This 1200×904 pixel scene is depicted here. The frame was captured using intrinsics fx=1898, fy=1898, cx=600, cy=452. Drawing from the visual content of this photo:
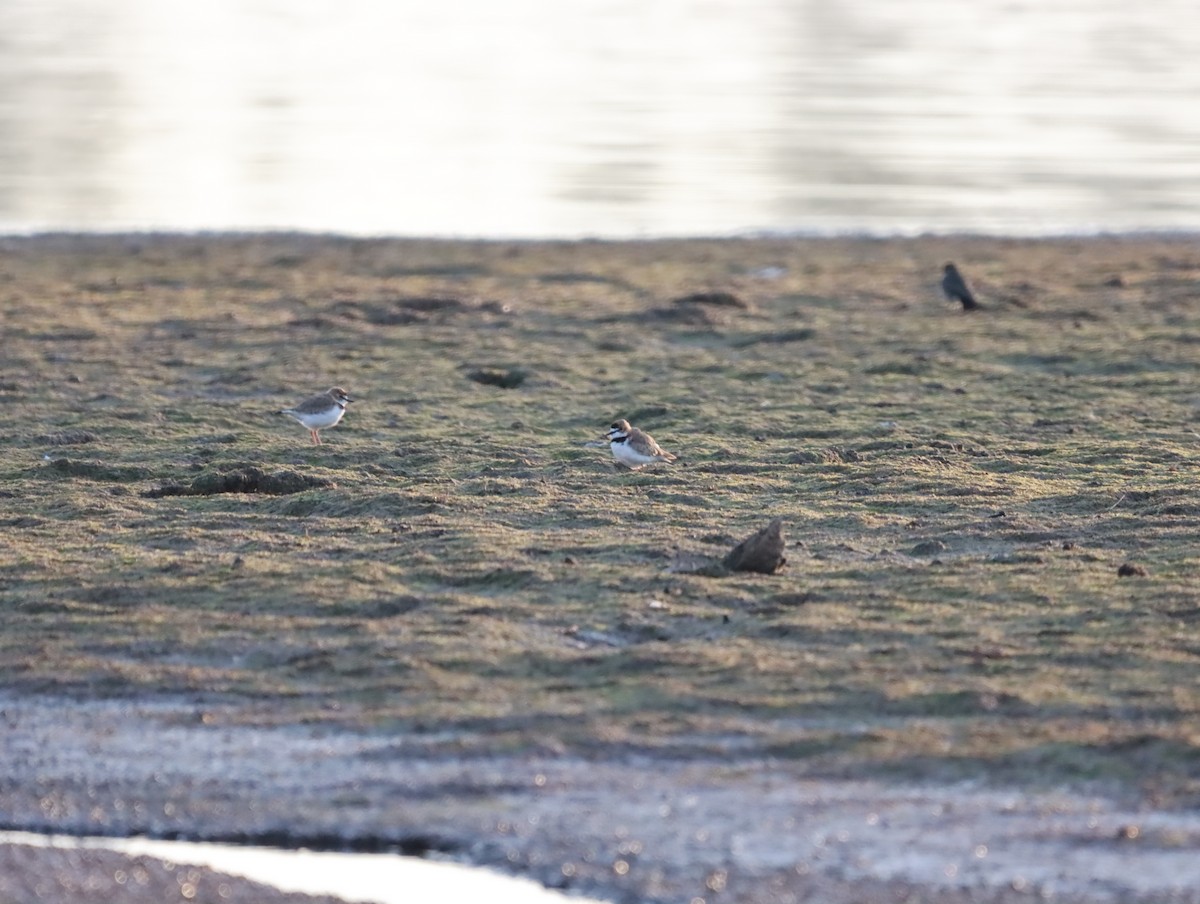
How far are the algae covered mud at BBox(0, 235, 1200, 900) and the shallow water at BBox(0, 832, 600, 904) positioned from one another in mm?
93

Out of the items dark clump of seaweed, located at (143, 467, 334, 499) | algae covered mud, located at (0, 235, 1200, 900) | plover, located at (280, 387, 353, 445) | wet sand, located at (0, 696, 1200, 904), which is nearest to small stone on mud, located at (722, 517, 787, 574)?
algae covered mud, located at (0, 235, 1200, 900)

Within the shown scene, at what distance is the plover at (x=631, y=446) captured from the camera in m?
9.88

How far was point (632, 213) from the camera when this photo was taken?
24.3m

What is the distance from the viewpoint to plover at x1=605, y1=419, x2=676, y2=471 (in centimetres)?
988

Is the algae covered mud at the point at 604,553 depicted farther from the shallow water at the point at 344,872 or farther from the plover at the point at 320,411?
the plover at the point at 320,411

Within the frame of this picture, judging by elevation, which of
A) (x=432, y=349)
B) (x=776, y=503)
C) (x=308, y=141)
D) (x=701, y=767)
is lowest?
(x=308, y=141)

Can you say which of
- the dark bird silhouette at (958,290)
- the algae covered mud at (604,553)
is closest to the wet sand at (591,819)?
the algae covered mud at (604,553)

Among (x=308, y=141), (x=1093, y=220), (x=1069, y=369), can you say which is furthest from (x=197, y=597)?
Result: (x=308, y=141)

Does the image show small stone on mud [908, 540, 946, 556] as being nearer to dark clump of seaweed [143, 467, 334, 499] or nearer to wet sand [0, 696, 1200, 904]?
wet sand [0, 696, 1200, 904]

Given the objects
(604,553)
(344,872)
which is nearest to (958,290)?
(604,553)

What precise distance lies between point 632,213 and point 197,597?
56.1 feet

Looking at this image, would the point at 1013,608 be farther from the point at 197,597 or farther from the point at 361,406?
the point at 361,406

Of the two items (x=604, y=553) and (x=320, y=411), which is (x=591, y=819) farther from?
(x=320, y=411)

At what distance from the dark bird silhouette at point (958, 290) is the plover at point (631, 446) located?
21.4ft
